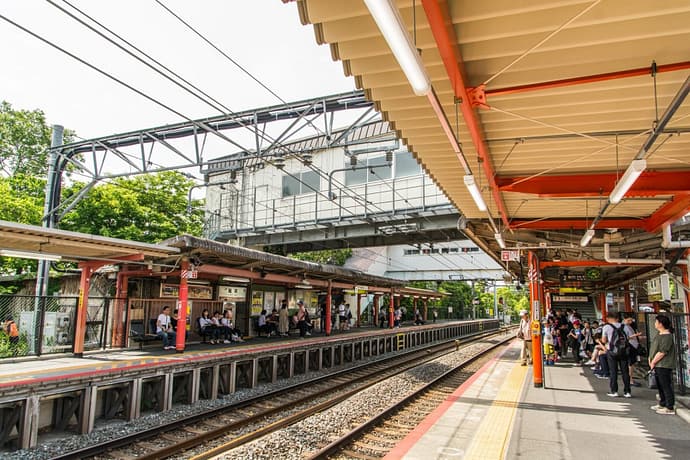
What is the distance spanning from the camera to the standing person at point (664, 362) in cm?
682

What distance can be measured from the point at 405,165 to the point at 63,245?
1572cm

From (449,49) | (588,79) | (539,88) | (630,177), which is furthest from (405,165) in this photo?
(449,49)

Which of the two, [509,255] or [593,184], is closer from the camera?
[593,184]

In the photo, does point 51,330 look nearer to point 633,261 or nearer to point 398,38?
point 398,38

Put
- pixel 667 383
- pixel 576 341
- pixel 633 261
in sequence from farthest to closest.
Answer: pixel 576 341, pixel 633 261, pixel 667 383

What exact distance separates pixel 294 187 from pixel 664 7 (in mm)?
24641

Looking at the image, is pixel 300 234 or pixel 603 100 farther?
pixel 300 234

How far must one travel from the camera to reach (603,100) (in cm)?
507

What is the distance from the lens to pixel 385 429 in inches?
307

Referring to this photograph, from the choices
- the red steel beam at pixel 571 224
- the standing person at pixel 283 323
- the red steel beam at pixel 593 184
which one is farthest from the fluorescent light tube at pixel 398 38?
the standing person at pixel 283 323

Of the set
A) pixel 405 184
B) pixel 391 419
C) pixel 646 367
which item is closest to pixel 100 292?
pixel 391 419

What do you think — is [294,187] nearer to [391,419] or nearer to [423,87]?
[391,419]

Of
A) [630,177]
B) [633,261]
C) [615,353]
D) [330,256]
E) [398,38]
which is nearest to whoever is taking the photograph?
[398,38]

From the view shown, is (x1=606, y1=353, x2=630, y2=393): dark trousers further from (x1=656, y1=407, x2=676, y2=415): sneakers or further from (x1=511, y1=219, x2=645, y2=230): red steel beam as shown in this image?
(x1=511, y1=219, x2=645, y2=230): red steel beam
